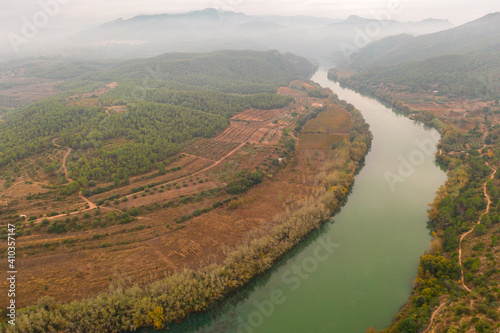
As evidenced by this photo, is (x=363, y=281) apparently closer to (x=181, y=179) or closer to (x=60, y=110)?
(x=181, y=179)

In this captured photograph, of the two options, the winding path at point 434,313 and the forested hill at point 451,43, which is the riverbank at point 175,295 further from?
the forested hill at point 451,43

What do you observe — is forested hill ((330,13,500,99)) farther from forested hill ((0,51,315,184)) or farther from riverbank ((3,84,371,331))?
riverbank ((3,84,371,331))

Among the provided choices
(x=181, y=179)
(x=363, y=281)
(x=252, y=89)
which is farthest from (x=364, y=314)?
(x=252, y=89)

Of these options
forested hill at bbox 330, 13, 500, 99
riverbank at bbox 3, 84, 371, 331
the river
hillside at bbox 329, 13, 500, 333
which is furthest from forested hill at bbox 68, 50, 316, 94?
riverbank at bbox 3, 84, 371, 331

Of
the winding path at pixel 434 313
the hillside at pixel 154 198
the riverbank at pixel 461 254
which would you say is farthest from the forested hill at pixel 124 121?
the winding path at pixel 434 313

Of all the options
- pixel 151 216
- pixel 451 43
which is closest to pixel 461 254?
pixel 151 216
